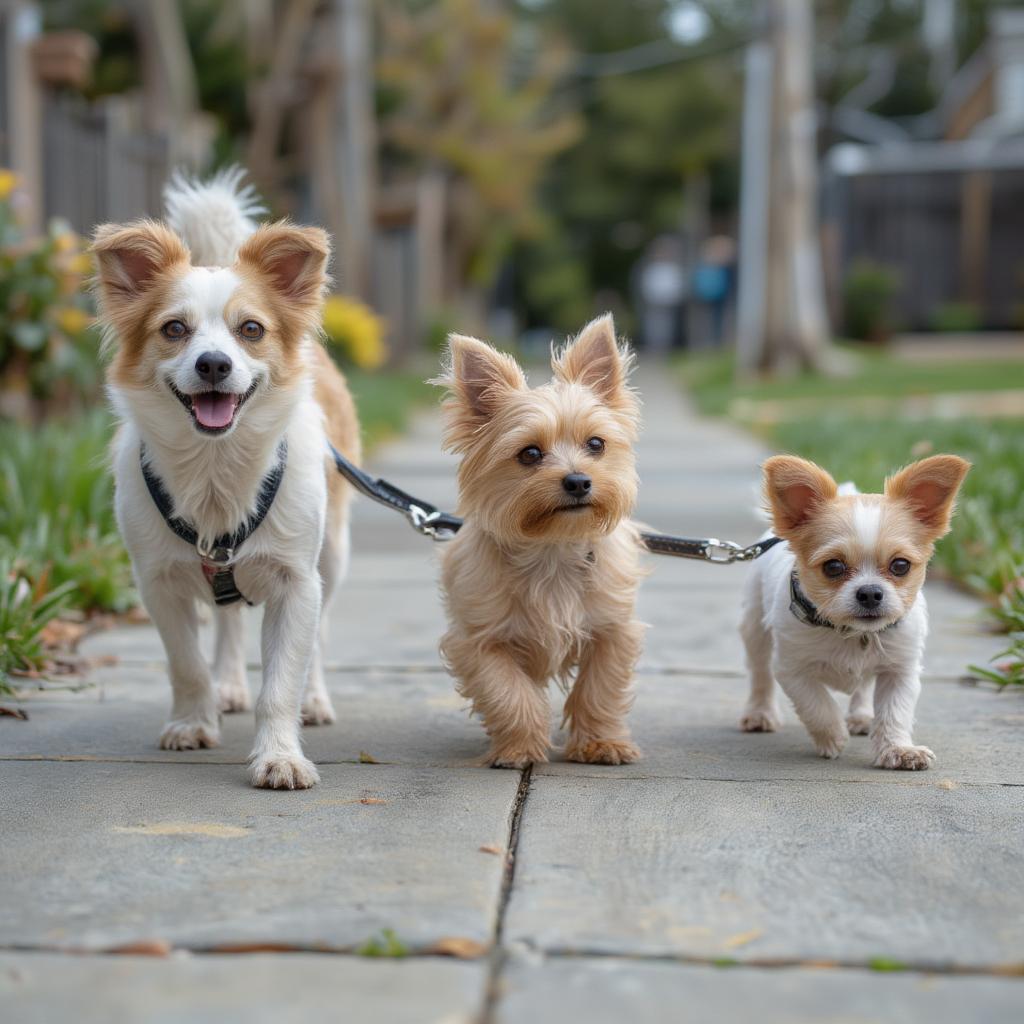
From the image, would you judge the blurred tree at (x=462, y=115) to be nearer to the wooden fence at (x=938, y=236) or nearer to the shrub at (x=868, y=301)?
the wooden fence at (x=938, y=236)

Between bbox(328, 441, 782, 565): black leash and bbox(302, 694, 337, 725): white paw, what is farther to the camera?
bbox(328, 441, 782, 565): black leash

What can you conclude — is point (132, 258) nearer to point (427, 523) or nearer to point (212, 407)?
point (212, 407)

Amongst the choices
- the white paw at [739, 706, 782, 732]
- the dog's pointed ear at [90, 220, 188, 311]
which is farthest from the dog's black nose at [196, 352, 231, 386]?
the white paw at [739, 706, 782, 732]

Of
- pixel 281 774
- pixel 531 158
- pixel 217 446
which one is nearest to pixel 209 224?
pixel 217 446

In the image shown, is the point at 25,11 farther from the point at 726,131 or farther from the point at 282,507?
the point at 726,131

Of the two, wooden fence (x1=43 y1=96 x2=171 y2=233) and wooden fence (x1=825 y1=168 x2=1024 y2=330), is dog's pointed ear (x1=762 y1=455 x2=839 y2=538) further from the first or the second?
wooden fence (x1=825 y1=168 x2=1024 y2=330)

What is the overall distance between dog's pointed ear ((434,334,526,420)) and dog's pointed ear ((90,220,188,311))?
87 cm

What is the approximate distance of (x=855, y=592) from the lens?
4.21 m

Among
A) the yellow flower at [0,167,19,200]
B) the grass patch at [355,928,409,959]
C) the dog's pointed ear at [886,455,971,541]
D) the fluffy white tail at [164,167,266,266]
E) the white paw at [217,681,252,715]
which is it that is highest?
the yellow flower at [0,167,19,200]

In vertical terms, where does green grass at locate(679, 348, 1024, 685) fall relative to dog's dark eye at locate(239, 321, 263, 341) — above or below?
below

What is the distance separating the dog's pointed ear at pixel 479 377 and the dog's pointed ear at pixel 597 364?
165mm

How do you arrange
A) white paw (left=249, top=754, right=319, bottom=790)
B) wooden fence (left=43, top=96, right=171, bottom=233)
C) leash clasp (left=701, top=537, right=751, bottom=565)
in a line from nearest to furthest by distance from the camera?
white paw (left=249, top=754, right=319, bottom=790) → leash clasp (left=701, top=537, right=751, bottom=565) → wooden fence (left=43, top=96, right=171, bottom=233)

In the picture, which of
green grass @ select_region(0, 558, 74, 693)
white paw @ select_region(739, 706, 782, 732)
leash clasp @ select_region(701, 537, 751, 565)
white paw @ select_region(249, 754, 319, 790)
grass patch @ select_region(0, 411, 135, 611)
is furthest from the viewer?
grass patch @ select_region(0, 411, 135, 611)

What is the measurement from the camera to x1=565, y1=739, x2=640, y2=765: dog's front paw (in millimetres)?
4402
